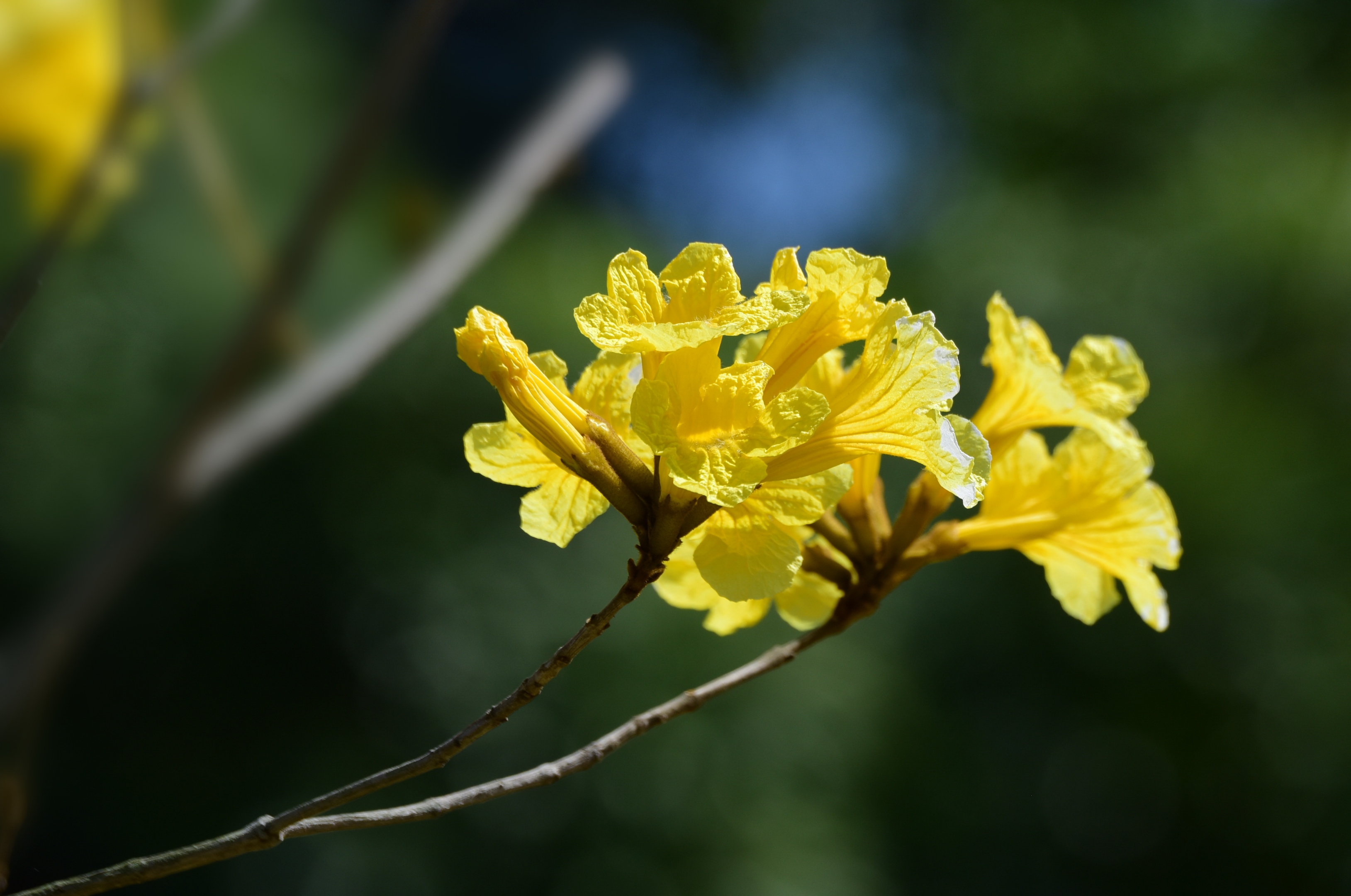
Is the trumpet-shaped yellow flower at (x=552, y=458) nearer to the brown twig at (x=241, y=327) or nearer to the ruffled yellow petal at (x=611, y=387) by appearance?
the ruffled yellow petal at (x=611, y=387)

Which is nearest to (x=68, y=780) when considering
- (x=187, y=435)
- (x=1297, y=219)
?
(x=187, y=435)

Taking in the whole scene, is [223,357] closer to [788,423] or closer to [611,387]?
[611,387]

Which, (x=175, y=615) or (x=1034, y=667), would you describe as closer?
(x=175, y=615)

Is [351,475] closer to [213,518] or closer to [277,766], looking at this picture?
[213,518]

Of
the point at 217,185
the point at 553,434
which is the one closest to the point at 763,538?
the point at 553,434

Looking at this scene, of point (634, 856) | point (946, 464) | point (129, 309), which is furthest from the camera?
point (634, 856)
